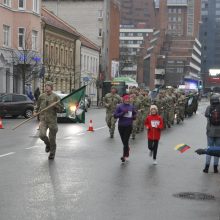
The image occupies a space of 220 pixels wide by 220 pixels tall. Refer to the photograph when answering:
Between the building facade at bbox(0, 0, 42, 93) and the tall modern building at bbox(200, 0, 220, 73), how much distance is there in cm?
15225

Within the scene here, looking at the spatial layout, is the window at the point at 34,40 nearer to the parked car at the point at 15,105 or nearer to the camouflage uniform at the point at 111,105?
the parked car at the point at 15,105

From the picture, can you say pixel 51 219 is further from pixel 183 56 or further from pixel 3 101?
pixel 183 56

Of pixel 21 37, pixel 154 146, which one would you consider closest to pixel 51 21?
pixel 21 37

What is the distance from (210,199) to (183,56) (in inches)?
6036

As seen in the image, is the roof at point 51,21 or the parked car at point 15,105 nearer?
the parked car at point 15,105

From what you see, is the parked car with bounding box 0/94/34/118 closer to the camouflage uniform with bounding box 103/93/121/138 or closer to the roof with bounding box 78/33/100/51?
the camouflage uniform with bounding box 103/93/121/138

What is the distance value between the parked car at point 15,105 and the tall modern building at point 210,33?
549 ft

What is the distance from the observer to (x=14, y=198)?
28.7 feet

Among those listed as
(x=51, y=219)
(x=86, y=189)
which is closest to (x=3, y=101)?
(x=86, y=189)

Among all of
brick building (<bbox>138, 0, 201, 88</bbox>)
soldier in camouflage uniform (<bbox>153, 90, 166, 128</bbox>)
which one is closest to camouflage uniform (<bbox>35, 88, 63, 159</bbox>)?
soldier in camouflage uniform (<bbox>153, 90, 166, 128</bbox>)

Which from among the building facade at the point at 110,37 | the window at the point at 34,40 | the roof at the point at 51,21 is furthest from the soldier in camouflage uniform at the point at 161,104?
the building facade at the point at 110,37

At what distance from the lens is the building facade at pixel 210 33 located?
19338cm

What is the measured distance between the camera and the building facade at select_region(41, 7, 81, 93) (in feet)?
176

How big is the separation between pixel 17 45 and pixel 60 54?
14462mm
